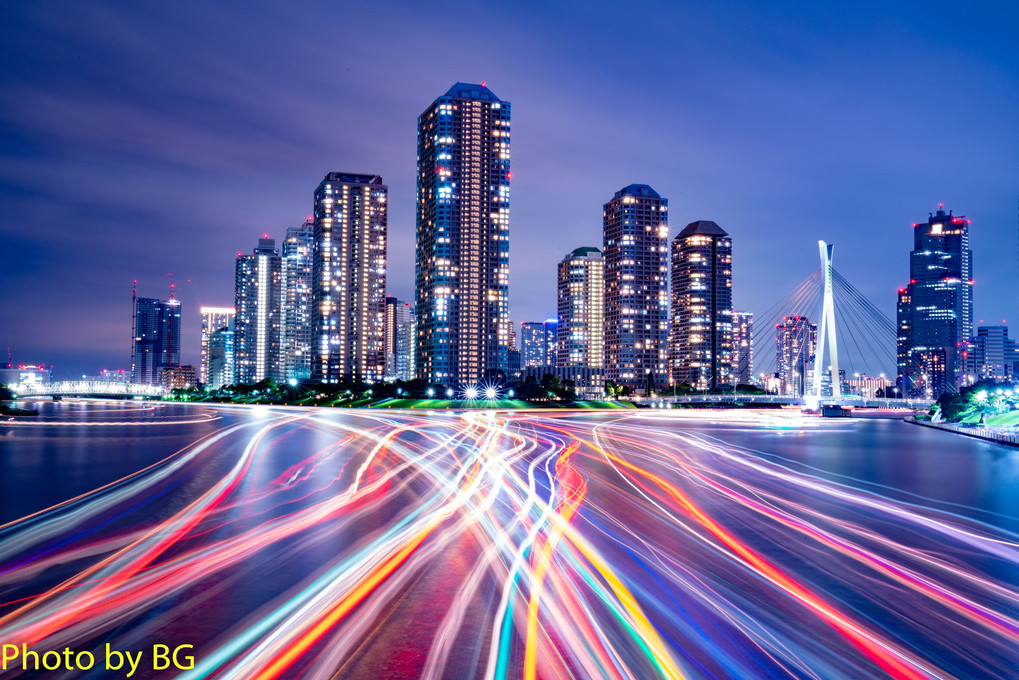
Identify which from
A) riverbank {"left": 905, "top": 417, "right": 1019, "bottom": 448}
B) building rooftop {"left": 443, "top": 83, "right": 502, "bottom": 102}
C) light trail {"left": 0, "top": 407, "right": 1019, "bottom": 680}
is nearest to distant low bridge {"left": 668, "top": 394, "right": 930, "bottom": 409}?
riverbank {"left": 905, "top": 417, "right": 1019, "bottom": 448}

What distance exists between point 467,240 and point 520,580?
178 metres

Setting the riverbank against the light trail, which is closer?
the light trail

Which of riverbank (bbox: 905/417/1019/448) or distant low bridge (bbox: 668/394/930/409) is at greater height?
riverbank (bbox: 905/417/1019/448)

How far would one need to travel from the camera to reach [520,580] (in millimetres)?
9695

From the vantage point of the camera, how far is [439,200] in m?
183

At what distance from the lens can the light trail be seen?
7.05 m

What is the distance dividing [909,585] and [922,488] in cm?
1191

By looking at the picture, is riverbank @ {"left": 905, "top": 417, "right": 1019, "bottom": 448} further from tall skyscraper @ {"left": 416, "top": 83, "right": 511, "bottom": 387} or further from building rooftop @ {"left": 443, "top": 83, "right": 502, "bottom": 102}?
building rooftop @ {"left": 443, "top": 83, "right": 502, "bottom": 102}

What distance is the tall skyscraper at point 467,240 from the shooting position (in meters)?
183

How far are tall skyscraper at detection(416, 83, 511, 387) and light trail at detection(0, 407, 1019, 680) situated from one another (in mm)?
164646

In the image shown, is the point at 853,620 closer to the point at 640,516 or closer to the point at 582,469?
the point at 640,516

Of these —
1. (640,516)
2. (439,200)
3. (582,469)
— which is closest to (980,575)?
(640,516)

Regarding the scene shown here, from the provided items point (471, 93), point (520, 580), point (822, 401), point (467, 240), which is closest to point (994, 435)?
point (520, 580)

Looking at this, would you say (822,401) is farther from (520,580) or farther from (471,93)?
(471,93)
